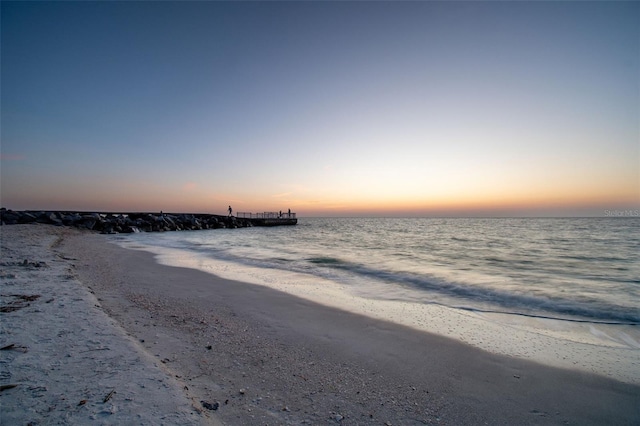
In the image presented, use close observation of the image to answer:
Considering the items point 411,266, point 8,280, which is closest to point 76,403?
point 8,280

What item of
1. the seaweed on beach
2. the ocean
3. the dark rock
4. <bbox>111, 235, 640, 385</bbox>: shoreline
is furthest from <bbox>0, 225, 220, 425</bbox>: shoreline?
the ocean

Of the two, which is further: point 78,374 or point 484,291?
point 484,291

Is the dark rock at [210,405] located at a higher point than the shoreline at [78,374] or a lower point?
lower

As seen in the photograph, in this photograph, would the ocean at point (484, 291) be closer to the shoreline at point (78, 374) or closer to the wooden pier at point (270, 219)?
the shoreline at point (78, 374)

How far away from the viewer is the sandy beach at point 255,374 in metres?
2.83

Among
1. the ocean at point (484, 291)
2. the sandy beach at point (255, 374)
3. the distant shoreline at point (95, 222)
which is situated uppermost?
the distant shoreline at point (95, 222)

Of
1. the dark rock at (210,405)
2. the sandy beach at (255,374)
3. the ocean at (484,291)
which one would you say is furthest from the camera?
the ocean at (484,291)

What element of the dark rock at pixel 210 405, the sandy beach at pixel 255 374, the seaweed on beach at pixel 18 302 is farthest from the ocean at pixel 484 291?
the seaweed on beach at pixel 18 302

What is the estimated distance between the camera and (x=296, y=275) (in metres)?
12.1

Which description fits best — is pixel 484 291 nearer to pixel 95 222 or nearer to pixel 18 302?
pixel 18 302

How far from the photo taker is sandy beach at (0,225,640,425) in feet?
9.27

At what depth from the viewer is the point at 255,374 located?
3801 millimetres

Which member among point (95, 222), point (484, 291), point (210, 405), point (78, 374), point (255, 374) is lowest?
point (484, 291)

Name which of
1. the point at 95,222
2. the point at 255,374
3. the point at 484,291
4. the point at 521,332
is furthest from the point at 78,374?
the point at 95,222
